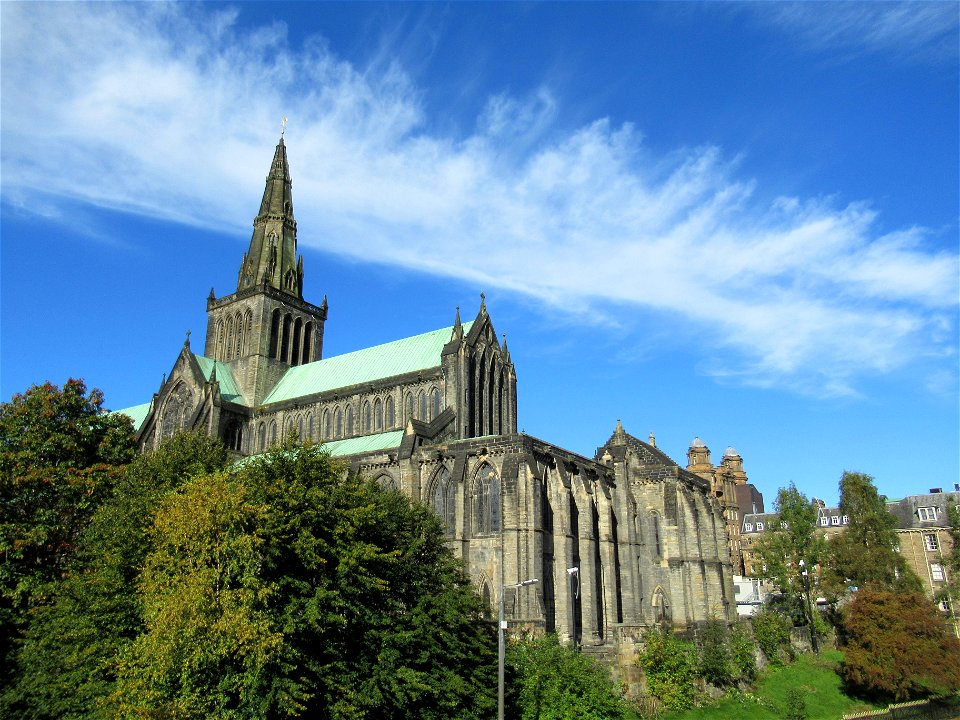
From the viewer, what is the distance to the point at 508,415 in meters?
65.2

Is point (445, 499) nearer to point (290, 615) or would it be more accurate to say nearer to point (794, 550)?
point (290, 615)

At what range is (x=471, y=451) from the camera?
53.5m

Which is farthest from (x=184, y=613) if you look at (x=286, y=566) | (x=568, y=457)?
(x=568, y=457)

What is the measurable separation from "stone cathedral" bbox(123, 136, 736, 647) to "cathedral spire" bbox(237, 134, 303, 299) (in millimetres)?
166

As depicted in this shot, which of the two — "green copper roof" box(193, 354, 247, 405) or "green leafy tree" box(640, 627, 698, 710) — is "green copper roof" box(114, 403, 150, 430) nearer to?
"green copper roof" box(193, 354, 247, 405)

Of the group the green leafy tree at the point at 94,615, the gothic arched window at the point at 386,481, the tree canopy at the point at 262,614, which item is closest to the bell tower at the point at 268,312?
the gothic arched window at the point at 386,481

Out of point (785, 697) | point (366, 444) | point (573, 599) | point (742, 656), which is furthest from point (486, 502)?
point (785, 697)

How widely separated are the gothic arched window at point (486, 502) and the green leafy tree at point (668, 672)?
1171cm

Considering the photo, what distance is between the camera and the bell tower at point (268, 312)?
7625 centimetres

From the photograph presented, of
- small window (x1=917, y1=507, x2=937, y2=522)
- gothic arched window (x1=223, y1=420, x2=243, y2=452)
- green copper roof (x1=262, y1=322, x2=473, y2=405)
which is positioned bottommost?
small window (x1=917, y1=507, x2=937, y2=522)

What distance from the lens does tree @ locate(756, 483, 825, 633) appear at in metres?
68.5

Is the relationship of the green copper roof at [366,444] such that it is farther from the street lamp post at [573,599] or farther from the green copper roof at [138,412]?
the green copper roof at [138,412]

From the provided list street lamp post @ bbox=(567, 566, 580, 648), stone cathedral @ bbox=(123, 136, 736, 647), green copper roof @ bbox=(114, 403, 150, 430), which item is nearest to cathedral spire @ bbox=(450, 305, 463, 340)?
stone cathedral @ bbox=(123, 136, 736, 647)

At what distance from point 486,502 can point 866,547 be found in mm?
35308
